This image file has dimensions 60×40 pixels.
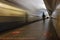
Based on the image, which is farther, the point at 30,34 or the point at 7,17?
the point at 7,17

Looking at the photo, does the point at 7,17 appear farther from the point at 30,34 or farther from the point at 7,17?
the point at 30,34

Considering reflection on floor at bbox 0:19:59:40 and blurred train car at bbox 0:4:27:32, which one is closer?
reflection on floor at bbox 0:19:59:40

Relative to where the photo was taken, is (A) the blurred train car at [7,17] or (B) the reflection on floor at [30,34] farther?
(A) the blurred train car at [7,17]

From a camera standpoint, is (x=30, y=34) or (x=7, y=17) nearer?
(x=30, y=34)

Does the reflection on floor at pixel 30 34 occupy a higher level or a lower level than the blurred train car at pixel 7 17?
lower

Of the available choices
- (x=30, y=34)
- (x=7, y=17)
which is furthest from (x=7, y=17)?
(x=30, y=34)

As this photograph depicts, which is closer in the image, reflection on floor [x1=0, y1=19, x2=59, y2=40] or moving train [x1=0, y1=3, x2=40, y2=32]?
reflection on floor [x1=0, y1=19, x2=59, y2=40]

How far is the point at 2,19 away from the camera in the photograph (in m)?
0.66

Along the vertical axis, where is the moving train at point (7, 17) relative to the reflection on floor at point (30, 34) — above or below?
above

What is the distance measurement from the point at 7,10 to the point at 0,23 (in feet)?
0.34

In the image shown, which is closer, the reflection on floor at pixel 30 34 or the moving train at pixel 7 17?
the reflection on floor at pixel 30 34

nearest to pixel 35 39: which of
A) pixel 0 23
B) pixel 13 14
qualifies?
pixel 0 23

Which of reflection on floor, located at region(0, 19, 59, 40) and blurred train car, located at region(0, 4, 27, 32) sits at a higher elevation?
blurred train car, located at region(0, 4, 27, 32)

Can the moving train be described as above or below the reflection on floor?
above
